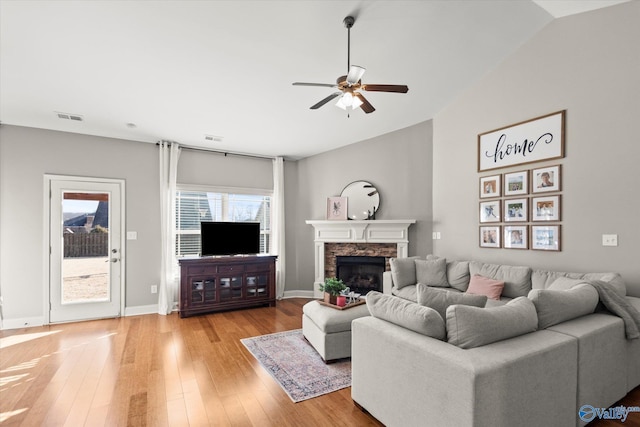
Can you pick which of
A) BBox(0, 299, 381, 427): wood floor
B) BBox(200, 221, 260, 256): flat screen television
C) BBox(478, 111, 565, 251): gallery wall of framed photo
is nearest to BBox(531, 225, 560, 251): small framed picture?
BBox(478, 111, 565, 251): gallery wall of framed photo

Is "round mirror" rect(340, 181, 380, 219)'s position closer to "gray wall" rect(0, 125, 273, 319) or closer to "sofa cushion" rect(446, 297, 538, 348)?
"gray wall" rect(0, 125, 273, 319)

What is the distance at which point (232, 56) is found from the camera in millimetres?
3020

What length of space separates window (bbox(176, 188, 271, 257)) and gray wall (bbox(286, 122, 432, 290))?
1.69ft

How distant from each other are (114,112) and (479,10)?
432cm

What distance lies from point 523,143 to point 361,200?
8.30 ft

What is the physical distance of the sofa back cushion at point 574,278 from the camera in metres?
2.71

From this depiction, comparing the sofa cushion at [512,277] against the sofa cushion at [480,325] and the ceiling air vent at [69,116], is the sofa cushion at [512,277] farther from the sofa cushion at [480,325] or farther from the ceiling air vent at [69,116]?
the ceiling air vent at [69,116]

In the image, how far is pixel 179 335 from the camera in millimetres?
3992

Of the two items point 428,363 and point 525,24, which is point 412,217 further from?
point 428,363

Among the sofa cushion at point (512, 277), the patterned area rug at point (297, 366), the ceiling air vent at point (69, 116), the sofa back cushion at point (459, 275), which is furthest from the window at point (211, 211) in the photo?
the sofa cushion at point (512, 277)

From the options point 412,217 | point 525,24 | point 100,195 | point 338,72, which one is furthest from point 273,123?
point 525,24

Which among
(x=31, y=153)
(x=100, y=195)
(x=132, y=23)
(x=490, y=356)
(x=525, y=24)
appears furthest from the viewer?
(x=100, y=195)

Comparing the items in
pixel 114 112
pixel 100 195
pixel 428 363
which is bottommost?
pixel 428 363

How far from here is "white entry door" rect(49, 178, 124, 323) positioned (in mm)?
4484
